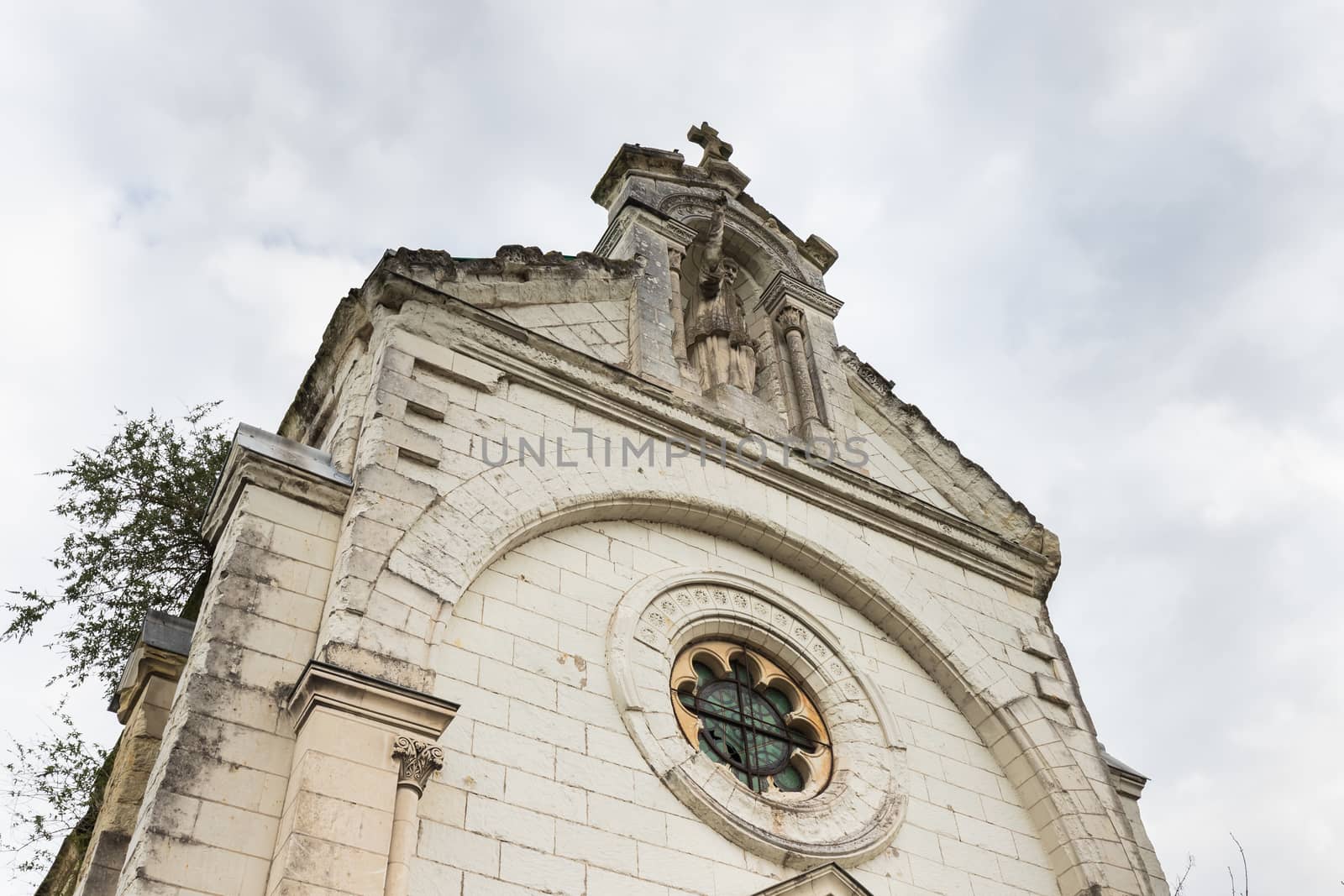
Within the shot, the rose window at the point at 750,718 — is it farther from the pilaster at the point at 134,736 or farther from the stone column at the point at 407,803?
the pilaster at the point at 134,736

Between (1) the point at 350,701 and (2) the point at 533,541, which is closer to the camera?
(1) the point at 350,701

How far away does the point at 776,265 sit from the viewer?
14789 millimetres

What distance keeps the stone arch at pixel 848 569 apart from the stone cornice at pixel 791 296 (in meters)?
3.90

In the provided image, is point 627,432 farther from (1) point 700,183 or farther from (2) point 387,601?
(1) point 700,183

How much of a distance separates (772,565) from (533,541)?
254cm

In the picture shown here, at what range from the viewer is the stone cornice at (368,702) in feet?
22.1

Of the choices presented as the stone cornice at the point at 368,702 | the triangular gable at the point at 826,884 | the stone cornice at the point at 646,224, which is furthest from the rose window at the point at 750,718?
the stone cornice at the point at 646,224

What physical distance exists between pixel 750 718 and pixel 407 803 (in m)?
3.44

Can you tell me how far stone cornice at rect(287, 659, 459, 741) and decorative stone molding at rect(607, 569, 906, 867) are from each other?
1.72m

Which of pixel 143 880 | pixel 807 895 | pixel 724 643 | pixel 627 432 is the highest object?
pixel 627 432

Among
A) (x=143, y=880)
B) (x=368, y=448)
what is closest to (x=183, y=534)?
(x=368, y=448)

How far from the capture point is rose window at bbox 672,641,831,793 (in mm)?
8992

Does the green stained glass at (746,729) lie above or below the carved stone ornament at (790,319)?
below

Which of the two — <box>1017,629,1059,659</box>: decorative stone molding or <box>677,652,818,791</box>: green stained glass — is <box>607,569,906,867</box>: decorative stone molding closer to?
<box>677,652,818,791</box>: green stained glass
